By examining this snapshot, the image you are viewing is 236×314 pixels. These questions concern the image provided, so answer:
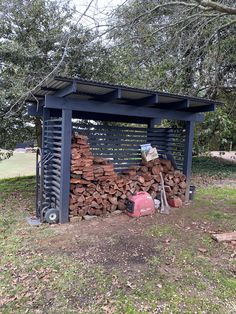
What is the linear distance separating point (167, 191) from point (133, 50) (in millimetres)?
3453

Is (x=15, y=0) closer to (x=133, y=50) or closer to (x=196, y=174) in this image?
(x=133, y=50)

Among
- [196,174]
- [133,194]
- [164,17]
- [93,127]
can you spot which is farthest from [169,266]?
[196,174]

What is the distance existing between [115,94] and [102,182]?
1.37m

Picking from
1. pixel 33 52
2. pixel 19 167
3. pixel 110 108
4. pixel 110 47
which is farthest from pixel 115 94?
pixel 19 167

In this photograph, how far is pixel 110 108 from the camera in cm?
403

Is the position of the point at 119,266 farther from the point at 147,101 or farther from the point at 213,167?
the point at 213,167

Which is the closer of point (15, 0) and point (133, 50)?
point (15, 0)

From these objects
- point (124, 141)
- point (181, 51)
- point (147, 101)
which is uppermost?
point (181, 51)

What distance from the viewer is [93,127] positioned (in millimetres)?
4375

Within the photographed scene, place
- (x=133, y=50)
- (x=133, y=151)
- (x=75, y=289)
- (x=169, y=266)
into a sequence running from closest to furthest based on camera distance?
1. (x=75, y=289)
2. (x=169, y=266)
3. (x=133, y=151)
4. (x=133, y=50)

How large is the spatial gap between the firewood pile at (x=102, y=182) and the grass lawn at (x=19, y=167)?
5.17 meters

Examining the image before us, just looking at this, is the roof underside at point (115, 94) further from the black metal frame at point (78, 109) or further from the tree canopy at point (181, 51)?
the tree canopy at point (181, 51)

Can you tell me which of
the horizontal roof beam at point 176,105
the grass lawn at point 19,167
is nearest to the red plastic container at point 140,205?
the horizontal roof beam at point 176,105

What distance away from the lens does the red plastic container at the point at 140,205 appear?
4.15 meters
